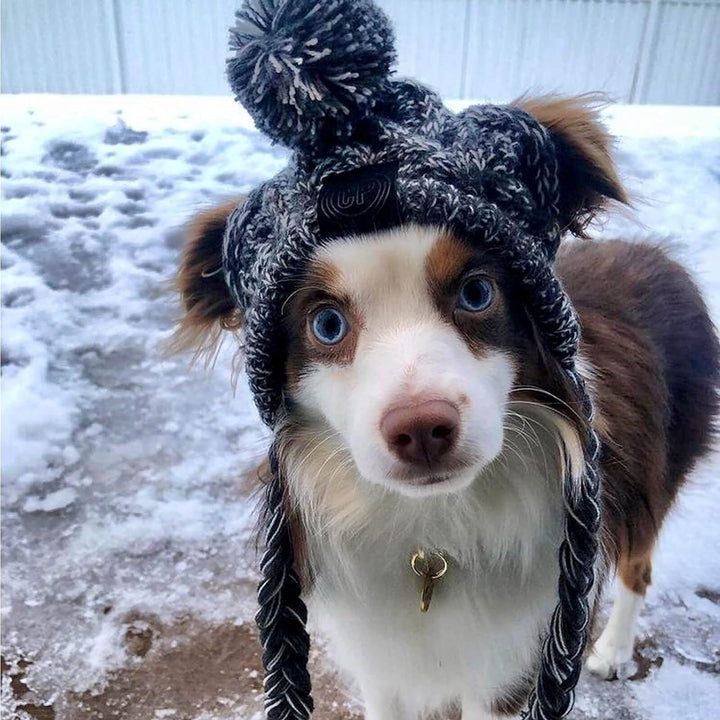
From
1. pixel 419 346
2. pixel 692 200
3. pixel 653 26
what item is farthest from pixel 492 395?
pixel 653 26

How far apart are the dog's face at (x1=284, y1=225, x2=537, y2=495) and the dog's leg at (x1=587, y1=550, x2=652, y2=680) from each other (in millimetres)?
839

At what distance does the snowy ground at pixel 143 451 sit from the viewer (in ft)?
5.72

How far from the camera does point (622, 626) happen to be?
1782 millimetres

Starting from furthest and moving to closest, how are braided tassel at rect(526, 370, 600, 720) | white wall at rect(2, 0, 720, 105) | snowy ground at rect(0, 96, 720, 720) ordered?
white wall at rect(2, 0, 720, 105)
snowy ground at rect(0, 96, 720, 720)
braided tassel at rect(526, 370, 600, 720)

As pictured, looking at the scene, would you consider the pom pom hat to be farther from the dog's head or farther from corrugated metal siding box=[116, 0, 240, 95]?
corrugated metal siding box=[116, 0, 240, 95]

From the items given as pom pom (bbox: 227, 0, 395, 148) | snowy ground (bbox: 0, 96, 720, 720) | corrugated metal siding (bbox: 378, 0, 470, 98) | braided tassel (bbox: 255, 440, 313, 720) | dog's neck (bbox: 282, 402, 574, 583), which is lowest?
snowy ground (bbox: 0, 96, 720, 720)

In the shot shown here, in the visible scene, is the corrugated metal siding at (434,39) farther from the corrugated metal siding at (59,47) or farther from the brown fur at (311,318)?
the brown fur at (311,318)

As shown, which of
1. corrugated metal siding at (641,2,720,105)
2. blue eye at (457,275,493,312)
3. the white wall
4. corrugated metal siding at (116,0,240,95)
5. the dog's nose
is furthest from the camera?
corrugated metal siding at (641,2,720,105)

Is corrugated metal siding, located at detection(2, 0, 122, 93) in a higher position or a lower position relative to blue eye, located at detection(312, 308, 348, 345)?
lower

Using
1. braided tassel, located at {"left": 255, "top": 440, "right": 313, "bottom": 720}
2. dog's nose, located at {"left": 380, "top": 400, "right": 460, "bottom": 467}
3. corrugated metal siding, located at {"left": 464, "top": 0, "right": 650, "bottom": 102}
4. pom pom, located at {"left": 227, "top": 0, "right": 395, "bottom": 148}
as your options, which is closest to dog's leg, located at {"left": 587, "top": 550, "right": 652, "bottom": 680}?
braided tassel, located at {"left": 255, "top": 440, "right": 313, "bottom": 720}

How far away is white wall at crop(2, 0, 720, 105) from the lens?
12.9ft

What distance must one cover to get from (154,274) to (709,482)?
2.00m

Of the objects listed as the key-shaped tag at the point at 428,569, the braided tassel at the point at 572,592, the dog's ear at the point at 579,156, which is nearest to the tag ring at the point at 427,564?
the key-shaped tag at the point at 428,569

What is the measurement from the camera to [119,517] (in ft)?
7.04
